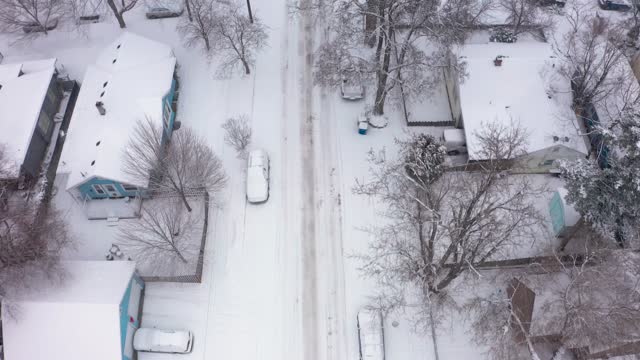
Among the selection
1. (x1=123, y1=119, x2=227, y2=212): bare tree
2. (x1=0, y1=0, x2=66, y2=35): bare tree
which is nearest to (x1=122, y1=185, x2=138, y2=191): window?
(x1=123, y1=119, x2=227, y2=212): bare tree

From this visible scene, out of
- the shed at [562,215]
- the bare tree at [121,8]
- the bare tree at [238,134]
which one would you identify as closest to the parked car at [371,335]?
the shed at [562,215]

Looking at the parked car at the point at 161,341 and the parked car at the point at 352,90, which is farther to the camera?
the parked car at the point at 352,90

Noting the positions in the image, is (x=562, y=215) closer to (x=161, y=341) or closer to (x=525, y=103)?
(x=525, y=103)

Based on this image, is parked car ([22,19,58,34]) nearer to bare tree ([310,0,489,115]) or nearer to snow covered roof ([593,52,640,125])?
bare tree ([310,0,489,115])

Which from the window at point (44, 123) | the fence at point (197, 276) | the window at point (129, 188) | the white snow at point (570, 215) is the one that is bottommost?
the fence at point (197, 276)

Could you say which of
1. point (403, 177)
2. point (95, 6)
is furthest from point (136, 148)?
point (95, 6)

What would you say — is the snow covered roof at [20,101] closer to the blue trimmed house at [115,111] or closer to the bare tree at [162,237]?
the blue trimmed house at [115,111]

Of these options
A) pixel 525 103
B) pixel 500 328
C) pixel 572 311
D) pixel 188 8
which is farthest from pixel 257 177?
pixel 572 311

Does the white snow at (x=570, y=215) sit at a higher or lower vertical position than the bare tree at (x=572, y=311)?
higher
